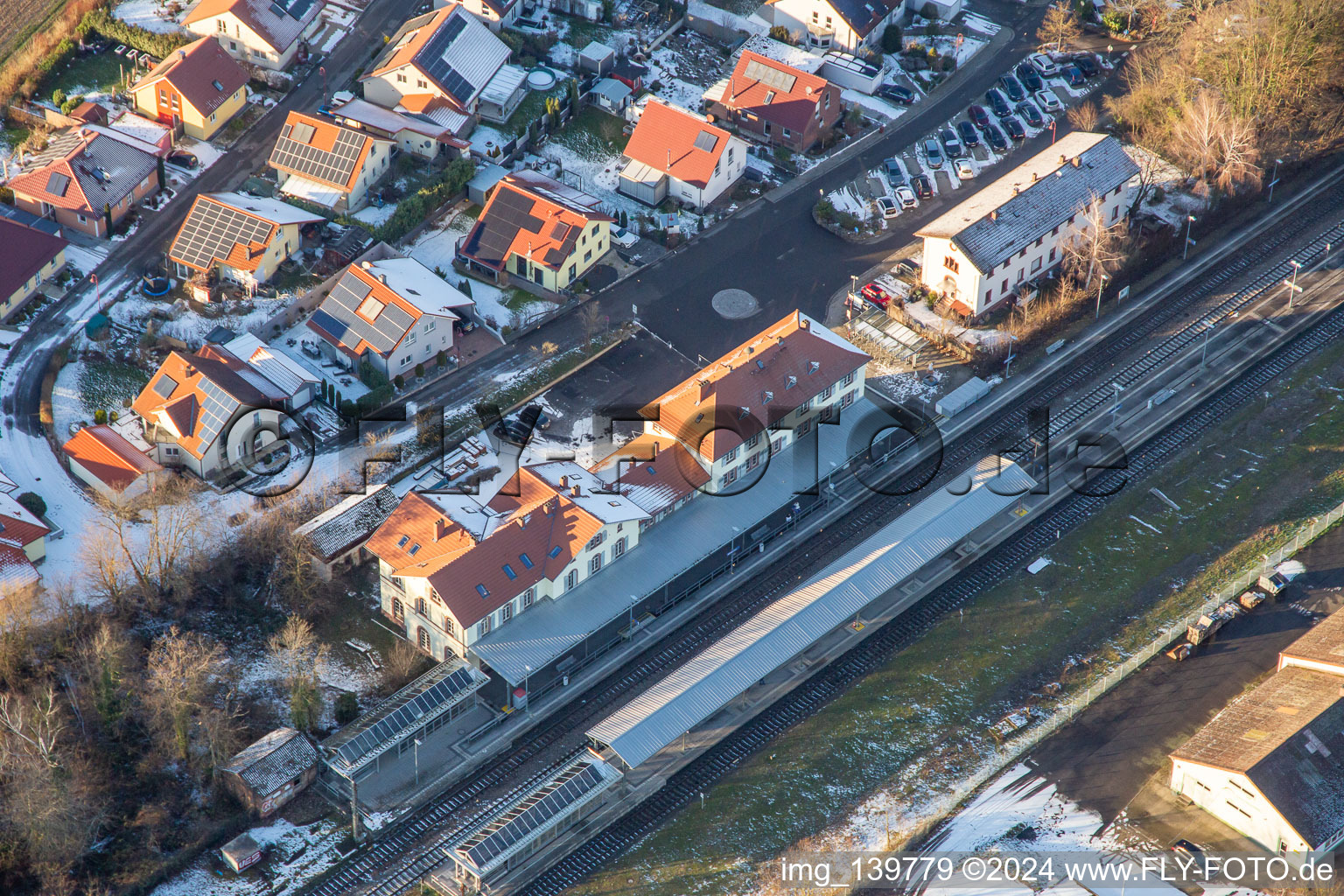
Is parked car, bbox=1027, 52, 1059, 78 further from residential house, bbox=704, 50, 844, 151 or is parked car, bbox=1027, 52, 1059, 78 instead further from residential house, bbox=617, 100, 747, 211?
residential house, bbox=617, 100, 747, 211

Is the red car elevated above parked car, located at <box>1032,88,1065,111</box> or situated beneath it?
situated beneath

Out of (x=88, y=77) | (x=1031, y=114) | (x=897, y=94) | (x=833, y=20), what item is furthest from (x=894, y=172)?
(x=88, y=77)

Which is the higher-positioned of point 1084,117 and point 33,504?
point 1084,117

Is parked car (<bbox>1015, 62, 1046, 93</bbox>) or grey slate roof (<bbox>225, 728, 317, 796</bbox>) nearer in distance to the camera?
grey slate roof (<bbox>225, 728, 317, 796</bbox>)

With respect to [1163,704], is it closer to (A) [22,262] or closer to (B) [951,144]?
(B) [951,144]

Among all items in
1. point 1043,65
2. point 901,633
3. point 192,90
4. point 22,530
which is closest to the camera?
point 22,530

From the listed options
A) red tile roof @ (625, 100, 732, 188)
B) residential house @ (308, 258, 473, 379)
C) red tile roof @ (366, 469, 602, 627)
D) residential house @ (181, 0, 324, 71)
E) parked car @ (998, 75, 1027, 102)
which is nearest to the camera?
red tile roof @ (366, 469, 602, 627)

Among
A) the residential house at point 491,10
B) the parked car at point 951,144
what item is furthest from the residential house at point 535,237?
the parked car at point 951,144

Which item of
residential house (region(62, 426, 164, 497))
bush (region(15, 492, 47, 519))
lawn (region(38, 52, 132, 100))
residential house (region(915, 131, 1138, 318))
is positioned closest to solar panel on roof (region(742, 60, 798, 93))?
residential house (region(915, 131, 1138, 318))
